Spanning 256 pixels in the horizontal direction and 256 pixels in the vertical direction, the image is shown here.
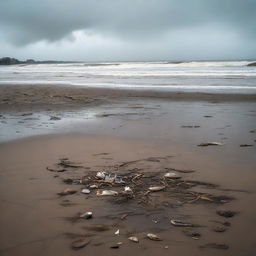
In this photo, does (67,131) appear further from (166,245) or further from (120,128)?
(166,245)

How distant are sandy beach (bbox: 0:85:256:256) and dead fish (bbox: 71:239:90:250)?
0.05ft

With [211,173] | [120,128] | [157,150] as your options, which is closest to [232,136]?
[157,150]

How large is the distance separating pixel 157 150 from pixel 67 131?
261 centimetres

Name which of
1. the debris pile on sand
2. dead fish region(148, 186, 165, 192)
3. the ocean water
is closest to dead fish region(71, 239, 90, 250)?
the debris pile on sand

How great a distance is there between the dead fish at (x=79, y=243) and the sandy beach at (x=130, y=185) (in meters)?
0.01

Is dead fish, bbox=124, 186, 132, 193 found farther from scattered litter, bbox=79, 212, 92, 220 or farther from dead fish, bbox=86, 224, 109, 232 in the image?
dead fish, bbox=86, 224, 109, 232

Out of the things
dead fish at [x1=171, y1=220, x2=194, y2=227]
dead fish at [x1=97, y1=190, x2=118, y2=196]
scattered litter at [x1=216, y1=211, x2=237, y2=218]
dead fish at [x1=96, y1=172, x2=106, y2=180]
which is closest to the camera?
dead fish at [x1=171, y1=220, x2=194, y2=227]

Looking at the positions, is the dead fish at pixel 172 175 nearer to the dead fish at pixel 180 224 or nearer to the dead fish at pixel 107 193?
the dead fish at pixel 107 193

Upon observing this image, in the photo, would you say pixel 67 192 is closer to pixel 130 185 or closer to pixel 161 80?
pixel 130 185

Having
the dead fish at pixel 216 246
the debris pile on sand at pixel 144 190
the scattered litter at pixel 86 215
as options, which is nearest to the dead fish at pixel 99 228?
the debris pile on sand at pixel 144 190

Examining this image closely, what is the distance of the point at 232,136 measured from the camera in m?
5.92

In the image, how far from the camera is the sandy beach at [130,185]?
2.54 m

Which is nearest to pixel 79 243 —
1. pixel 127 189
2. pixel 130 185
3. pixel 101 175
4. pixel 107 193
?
pixel 107 193

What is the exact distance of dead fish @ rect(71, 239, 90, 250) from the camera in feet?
8.09
